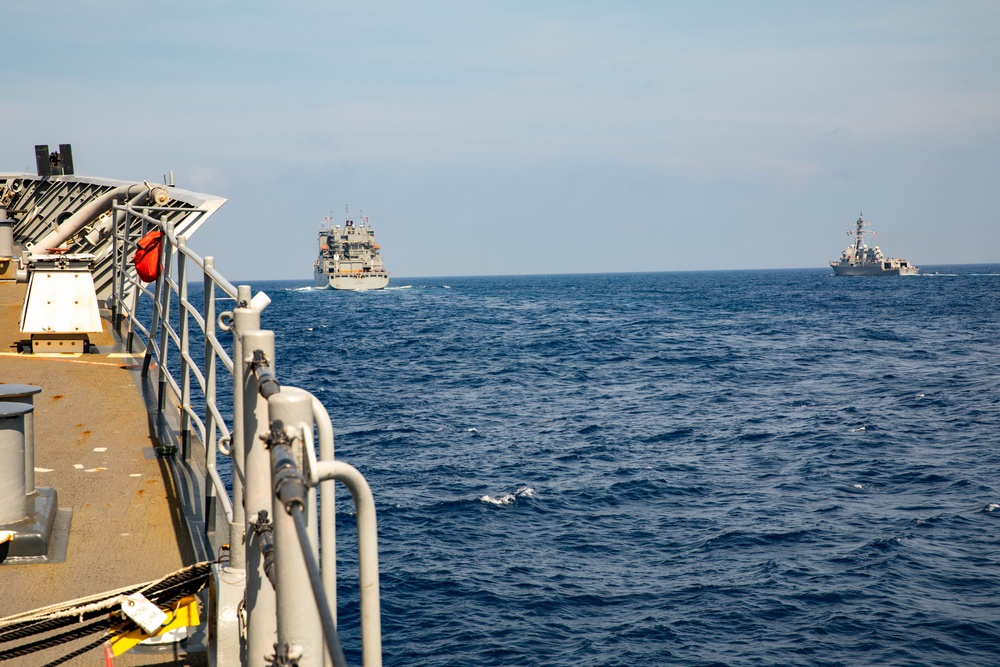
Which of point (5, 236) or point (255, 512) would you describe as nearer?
point (255, 512)

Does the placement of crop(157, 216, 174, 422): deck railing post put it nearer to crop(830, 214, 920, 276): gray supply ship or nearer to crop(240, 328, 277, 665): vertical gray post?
crop(240, 328, 277, 665): vertical gray post

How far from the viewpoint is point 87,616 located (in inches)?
118

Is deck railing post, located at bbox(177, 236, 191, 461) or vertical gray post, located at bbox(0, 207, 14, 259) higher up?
vertical gray post, located at bbox(0, 207, 14, 259)

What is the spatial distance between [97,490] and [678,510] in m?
12.6

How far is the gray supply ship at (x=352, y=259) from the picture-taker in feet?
407

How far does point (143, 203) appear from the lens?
980 centimetres

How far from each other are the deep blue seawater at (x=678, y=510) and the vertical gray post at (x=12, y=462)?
6.65 metres

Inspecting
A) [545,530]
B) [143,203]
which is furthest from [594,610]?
[143,203]

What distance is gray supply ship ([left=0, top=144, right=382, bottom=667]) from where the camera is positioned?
6.07ft

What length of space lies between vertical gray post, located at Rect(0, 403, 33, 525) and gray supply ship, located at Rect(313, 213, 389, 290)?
120899 millimetres

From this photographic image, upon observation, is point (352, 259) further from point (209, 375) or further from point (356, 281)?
point (209, 375)

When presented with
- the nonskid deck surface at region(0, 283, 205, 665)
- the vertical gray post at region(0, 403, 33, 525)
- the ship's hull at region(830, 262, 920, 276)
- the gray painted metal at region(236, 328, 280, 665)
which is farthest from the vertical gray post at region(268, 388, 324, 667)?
the ship's hull at region(830, 262, 920, 276)

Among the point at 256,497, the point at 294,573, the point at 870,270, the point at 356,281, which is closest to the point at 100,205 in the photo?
the point at 256,497

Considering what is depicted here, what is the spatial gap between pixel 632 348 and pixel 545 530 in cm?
3181
